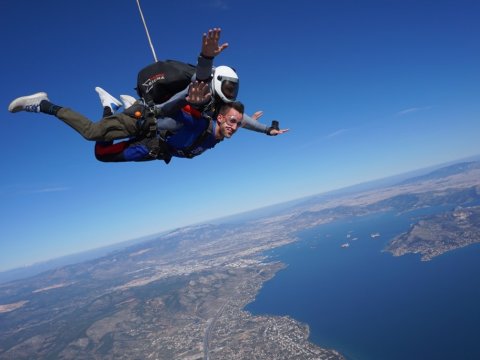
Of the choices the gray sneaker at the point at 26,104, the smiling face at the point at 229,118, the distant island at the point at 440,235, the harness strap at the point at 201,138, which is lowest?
the distant island at the point at 440,235

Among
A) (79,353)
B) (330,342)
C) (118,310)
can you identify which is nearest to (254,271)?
(118,310)

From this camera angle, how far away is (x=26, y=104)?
14.0 ft

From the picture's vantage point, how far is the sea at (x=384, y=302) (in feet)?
147

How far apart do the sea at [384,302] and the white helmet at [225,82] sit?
51449mm

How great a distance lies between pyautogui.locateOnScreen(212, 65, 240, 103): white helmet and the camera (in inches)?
147

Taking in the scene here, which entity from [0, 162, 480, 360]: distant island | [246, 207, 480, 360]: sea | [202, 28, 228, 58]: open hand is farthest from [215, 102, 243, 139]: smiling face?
[0, 162, 480, 360]: distant island

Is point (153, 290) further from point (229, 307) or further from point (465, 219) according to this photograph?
point (465, 219)

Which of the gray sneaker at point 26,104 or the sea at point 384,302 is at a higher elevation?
the gray sneaker at point 26,104

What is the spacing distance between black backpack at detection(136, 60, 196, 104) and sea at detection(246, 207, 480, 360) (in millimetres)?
51872

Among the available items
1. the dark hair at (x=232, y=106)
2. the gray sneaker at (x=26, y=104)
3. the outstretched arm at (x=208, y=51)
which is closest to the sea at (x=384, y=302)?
the dark hair at (x=232, y=106)

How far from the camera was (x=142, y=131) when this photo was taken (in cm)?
422

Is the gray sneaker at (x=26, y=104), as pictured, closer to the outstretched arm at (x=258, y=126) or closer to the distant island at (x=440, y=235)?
the outstretched arm at (x=258, y=126)

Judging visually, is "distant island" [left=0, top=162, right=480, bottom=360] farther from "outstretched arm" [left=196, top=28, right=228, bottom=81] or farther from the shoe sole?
"outstretched arm" [left=196, top=28, right=228, bottom=81]

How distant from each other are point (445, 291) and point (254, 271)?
263 ft
